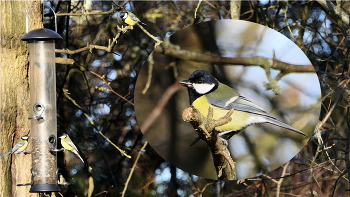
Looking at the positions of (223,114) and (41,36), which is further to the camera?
(223,114)

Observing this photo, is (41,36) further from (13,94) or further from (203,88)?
(203,88)

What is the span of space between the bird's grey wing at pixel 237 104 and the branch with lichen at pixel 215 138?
0.47 feet

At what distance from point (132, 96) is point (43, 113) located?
0.74 meters

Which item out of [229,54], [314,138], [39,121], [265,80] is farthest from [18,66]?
[314,138]

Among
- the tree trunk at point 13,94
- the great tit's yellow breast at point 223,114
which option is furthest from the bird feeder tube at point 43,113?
the great tit's yellow breast at point 223,114

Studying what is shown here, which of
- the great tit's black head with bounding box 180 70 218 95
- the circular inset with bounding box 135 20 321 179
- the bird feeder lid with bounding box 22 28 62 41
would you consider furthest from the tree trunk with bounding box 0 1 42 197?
the great tit's black head with bounding box 180 70 218 95

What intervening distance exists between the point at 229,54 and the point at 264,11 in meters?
0.39

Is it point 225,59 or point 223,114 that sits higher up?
point 225,59

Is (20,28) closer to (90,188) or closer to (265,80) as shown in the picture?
(90,188)

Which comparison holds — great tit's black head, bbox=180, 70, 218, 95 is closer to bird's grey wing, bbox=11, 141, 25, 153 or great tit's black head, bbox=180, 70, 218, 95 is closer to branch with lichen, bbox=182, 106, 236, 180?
branch with lichen, bbox=182, 106, 236, 180

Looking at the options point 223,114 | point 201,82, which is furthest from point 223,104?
point 201,82

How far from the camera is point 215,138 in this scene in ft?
4.24

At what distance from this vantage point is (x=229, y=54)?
1767mm

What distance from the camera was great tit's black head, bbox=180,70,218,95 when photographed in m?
1.59
